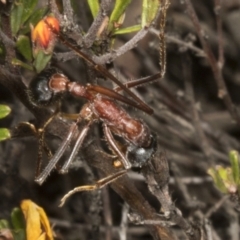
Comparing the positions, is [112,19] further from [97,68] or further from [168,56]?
[168,56]

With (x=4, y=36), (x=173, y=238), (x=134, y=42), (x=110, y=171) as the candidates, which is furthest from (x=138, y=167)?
(x=4, y=36)

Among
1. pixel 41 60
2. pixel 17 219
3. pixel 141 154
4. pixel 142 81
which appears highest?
pixel 41 60

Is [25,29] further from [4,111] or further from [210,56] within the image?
[210,56]

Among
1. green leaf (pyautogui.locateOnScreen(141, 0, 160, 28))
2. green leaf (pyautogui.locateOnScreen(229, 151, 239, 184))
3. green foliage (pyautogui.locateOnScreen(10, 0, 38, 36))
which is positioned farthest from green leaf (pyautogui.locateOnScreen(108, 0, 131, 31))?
green leaf (pyautogui.locateOnScreen(229, 151, 239, 184))

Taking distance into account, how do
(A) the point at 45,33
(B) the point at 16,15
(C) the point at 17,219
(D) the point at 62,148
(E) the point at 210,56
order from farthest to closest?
(E) the point at 210,56 < (C) the point at 17,219 < (D) the point at 62,148 < (B) the point at 16,15 < (A) the point at 45,33

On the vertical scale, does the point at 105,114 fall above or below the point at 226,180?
above

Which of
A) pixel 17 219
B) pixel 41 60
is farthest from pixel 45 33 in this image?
pixel 17 219

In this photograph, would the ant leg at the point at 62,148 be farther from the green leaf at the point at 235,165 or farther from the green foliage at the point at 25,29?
the green leaf at the point at 235,165
